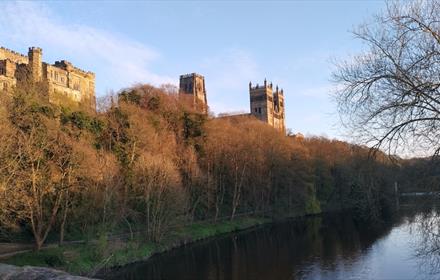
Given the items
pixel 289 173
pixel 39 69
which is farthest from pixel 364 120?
pixel 39 69

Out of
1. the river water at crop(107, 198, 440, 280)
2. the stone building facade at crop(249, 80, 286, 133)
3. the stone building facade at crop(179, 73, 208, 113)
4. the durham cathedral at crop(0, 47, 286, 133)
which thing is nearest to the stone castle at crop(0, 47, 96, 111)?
the durham cathedral at crop(0, 47, 286, 133)

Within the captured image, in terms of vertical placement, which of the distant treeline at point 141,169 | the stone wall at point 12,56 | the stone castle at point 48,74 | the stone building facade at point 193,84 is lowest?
the distant treeline at point 141,169

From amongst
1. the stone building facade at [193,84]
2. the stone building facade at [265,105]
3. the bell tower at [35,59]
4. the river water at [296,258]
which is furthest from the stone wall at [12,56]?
the stone building facade at [265,105]

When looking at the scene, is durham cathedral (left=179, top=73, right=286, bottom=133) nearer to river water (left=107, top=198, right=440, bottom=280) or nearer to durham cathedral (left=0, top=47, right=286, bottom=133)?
durham cathedral (left=0, top=47, right=286, bottom=133)

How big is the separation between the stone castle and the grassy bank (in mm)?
20505

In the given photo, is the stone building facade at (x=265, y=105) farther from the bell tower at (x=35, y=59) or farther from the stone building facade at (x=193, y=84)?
the bell tower at (x=35, y=59)

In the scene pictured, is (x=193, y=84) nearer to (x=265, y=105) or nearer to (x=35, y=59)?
(x=265, y=105)

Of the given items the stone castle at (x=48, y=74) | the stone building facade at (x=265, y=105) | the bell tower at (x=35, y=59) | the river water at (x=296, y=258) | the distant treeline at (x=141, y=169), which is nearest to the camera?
the distant treeline at (x=141, y=169)

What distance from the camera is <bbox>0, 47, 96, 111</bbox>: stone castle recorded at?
60.3 meters

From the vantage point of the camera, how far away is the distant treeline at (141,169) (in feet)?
79.6

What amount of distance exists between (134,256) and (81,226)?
4863 mm

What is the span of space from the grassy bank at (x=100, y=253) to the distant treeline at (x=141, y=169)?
4.15ft

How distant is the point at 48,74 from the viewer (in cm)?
7431

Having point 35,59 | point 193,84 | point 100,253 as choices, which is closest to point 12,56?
point 35,59
